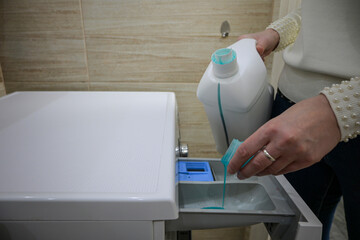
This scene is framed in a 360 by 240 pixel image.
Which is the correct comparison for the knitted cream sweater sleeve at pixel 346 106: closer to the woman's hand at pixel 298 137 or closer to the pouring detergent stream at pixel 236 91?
the woman's hand at pixel 298 137

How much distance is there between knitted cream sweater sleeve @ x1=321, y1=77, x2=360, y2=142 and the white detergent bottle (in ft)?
0.72

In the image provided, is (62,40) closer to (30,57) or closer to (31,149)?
(30,57)

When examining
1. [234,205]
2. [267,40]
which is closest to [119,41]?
[267,40]

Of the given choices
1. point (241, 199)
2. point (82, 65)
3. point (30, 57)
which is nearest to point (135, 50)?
point (82, 65)

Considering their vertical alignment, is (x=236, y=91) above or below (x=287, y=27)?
below

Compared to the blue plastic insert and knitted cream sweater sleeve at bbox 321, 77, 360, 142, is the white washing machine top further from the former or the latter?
knitted cream sweater sleeve at bbox 321, 77, 360, 142

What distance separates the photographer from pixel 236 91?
57 cm

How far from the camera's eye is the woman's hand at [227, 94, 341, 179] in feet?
1.19

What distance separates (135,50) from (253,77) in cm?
65

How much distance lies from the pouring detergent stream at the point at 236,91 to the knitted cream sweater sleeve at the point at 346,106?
184 millimetres

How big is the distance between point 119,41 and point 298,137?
2.98 feet

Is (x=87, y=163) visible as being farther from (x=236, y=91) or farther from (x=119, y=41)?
(x=119, y=41)

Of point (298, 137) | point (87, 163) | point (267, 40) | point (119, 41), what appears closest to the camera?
point (298, 137)

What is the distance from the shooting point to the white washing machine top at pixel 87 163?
379mm
